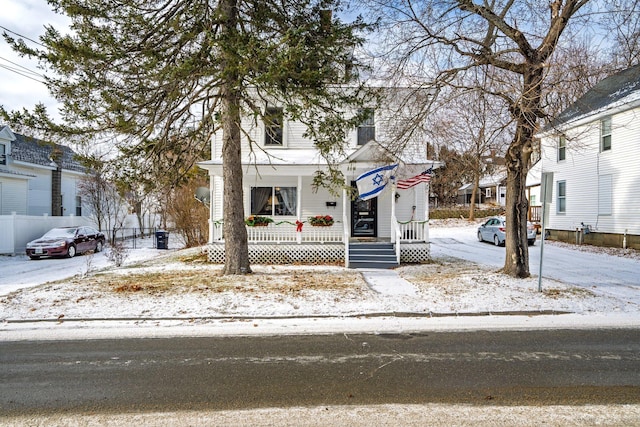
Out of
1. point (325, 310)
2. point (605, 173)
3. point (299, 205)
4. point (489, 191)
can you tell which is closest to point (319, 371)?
point (325, 310)

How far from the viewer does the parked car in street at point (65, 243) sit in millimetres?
18000

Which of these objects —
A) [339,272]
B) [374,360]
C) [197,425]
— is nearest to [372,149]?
[339,272]

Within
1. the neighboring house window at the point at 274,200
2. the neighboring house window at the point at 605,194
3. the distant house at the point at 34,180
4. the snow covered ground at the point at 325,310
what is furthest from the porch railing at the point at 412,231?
the distant house at the point at 34,180

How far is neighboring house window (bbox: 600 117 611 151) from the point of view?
19078mm

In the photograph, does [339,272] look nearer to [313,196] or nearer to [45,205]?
[313,196]

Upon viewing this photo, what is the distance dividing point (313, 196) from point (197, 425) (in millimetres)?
13241

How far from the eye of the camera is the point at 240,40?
26.7 ft

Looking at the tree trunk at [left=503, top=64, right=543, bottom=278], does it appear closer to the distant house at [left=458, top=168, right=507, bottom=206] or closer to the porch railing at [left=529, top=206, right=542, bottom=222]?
the porch railing at [left=529, top=206, right=542, bottom=222]

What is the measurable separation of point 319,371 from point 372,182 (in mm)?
9604

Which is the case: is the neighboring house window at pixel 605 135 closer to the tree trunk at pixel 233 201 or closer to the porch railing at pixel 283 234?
the porch railing at pixel 283 234

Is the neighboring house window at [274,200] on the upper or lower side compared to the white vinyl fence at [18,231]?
upper

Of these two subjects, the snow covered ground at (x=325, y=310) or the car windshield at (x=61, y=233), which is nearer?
the snow covered ground at (x=325, y=310)

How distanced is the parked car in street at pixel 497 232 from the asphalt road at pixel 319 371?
1493 centimetres

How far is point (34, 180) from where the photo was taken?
84.9ft
